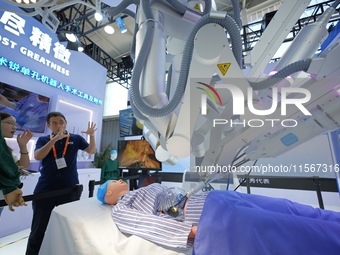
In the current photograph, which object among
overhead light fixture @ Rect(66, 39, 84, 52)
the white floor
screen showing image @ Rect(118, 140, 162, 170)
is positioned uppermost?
overhead light fixture @ Rect(66, 39, 84, 52)

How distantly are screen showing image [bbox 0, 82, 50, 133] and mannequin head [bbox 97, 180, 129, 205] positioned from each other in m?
2.53

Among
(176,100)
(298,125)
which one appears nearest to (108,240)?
(176,100)

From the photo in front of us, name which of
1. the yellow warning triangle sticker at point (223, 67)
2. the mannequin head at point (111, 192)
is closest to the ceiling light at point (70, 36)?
the mannequin head at point (111, 192)

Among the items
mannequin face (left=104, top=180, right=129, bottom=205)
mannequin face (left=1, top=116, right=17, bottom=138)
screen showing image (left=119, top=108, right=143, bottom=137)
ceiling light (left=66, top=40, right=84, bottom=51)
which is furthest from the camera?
ceiling light (left=66, top=40, right=84, bottom=51)

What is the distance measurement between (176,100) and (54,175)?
1501mm

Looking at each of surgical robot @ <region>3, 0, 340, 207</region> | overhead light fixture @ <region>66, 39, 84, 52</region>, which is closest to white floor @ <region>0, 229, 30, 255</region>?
surgical robot @ <region>3, 0, 340, 207</region>

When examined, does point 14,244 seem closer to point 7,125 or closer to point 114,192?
point 7,125

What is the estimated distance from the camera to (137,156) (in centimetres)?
288

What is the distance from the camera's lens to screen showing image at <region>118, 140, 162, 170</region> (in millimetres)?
2811

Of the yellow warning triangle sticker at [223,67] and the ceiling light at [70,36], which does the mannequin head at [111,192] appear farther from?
the ceiling light at [70,36]

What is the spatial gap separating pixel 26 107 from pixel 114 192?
2810 mm

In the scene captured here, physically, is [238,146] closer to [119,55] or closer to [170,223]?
[170,223]

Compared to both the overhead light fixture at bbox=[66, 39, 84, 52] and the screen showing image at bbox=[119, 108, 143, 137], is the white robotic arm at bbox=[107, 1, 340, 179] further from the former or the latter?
the overhead light fixture at bbox=[66, 39, 84, 52]

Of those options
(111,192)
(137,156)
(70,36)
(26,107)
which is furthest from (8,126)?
(70,36)
